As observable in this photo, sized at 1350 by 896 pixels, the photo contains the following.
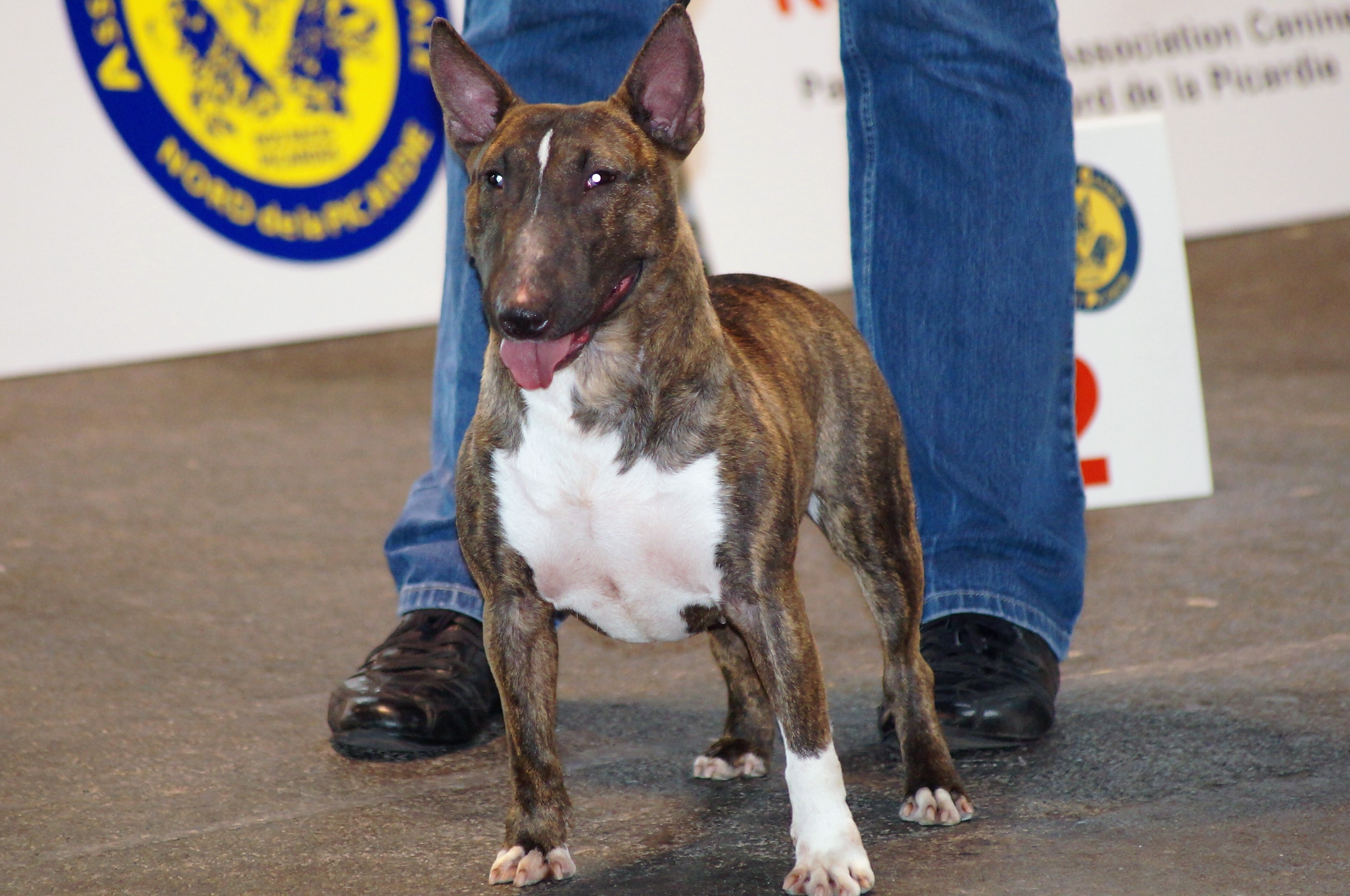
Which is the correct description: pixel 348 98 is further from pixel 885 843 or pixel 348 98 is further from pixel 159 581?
pixel 885 843

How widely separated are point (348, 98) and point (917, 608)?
12.0 ft

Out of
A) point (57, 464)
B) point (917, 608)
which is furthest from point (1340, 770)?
point (57, 464)

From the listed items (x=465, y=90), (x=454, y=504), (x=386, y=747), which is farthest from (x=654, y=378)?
(x=386, y=747)

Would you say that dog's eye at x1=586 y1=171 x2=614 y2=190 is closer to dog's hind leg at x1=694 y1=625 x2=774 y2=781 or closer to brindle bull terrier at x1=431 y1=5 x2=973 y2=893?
brindle bull terrier at x1=431 y1=5 x2=973 y2=893

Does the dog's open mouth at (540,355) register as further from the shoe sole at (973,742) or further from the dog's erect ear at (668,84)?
the shoe sole at (973,742)

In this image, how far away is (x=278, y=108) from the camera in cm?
509

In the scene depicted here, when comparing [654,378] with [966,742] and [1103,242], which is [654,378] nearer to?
[966,742]

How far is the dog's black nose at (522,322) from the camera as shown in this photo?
61.7 inches

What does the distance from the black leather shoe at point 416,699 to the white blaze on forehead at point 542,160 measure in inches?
30.3

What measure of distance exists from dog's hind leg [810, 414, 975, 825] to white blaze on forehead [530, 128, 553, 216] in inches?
21.8

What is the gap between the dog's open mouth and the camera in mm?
1634

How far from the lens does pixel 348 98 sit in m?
5.16

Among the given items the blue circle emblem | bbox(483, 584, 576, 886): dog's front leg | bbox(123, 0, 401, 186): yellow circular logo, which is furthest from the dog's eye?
bbox(123, 0, 401, 186): yellow circular logo

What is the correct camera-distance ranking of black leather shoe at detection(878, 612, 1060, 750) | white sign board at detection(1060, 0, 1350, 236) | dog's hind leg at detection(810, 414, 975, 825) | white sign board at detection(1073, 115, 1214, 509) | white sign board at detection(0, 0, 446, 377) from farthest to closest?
1. white sign board at detection(1060, 0, 1350, 236)
2. white sign board at detection(0, 0, 446, 377)
3. white sign board at detection(1073, 115, 1214, 509)
4. black leather shoe at detection(878, 612, 1060, 750)
5. dog's hind leg at detection(810, 414, 975, 825)
